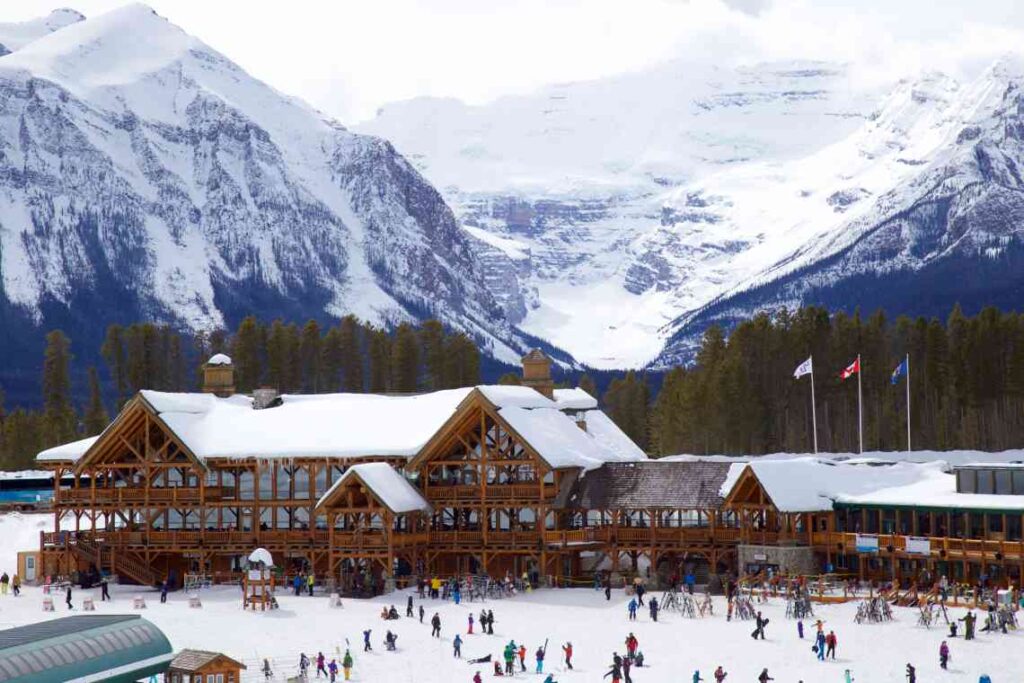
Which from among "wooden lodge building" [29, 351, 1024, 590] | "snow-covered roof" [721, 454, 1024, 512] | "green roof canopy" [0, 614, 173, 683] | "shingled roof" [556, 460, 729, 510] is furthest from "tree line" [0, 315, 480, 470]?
"green roof canopy" [0, 614, 173, 683]

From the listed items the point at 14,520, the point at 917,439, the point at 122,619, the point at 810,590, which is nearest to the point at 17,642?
the point at 122,619

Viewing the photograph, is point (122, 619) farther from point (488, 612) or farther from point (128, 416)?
point (128, 416)

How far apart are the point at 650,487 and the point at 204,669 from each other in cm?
3520

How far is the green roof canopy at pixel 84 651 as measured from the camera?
6125 centimetres

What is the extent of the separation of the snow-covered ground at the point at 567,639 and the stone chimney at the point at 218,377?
20.6 metres

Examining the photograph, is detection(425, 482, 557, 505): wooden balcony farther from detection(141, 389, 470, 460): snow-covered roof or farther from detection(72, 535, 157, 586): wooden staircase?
Result: detection(72, 535, 157, 586): wooden staircase

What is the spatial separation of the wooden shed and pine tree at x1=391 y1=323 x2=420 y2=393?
305ft

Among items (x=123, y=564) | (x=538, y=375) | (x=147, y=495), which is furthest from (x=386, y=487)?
(x=538, y=375)

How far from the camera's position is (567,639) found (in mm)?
77750

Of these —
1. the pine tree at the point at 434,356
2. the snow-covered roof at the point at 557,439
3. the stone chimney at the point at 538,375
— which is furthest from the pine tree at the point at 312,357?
the snow-covered roof at the point at 557,439

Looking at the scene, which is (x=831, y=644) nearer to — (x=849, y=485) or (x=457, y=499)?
(x=849, y=485)

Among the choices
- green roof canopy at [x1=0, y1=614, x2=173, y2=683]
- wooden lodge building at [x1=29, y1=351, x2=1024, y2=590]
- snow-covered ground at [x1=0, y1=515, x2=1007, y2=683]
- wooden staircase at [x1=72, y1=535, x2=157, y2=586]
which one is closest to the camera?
green roof canopy at [x1=0, y1=614, x2=173, y2=683]

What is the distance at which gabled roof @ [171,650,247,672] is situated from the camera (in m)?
64.9

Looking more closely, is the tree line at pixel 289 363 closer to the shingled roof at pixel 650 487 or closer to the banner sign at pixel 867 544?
the shingled roof at pixel 650 487
